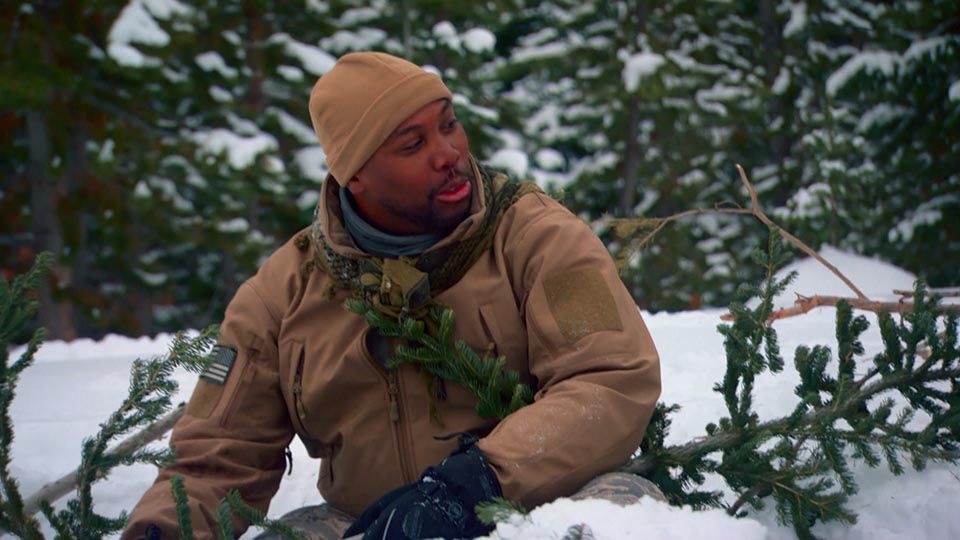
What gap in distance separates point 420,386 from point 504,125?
17407mm

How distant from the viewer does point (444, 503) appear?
218 cm

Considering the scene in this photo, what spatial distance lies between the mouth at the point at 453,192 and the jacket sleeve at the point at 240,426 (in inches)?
27.0

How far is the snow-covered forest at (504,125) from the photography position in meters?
14.3

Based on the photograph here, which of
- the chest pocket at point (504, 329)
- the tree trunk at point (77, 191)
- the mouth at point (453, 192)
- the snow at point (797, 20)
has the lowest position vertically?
the tree trunk at point (77, 191)

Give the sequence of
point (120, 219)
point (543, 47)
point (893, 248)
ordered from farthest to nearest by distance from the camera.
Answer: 1. point (543, 47)
2. point (120, 219)
3. point (893, 248)

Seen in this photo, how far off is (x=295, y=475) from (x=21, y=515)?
2.12m

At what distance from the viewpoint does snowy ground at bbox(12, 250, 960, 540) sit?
1.98 m

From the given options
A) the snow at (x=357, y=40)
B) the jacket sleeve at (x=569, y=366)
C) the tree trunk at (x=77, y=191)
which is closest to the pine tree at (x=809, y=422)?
the jacket sleeve at (x=569, y=366)

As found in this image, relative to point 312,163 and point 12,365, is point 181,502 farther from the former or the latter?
point 312,163

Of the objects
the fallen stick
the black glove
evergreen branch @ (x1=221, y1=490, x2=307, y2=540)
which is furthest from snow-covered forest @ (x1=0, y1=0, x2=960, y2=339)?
evergreen branch @ (x1=221, y1=490, x2=307, y2=540)

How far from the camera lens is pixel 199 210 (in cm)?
1798

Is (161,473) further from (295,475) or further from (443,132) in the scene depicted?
(295,475)

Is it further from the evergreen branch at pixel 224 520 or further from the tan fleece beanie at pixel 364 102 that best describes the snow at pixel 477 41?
the evergreen branch at pixel 224 520

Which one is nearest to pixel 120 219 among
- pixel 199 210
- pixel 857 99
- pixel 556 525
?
pixel 199 210
